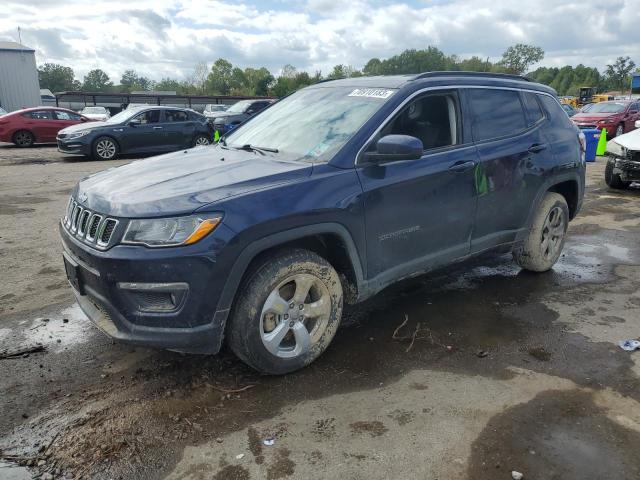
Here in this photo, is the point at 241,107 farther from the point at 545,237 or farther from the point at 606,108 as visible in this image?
the point at 545,237

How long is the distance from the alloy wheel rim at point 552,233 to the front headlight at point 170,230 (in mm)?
3519

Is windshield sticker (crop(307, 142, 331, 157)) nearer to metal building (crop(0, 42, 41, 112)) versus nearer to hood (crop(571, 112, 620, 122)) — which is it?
hood (crop(571, 112, 620, 122))

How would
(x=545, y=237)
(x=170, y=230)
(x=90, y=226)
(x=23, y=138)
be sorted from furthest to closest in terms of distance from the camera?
1. (x=23, y=138)
2. (x=545, y=237)
3. (x=90, y=226)
4. (x=170, y=230)

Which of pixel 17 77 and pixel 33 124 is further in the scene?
pixel 17 77

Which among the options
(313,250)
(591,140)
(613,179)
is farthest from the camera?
(591,140)

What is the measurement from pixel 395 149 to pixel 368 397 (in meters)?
1.54

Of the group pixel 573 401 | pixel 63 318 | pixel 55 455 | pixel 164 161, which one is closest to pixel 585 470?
pixel 573 401

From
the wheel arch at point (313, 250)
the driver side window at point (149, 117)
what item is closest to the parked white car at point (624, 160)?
the wheel arch at point (313, 250)

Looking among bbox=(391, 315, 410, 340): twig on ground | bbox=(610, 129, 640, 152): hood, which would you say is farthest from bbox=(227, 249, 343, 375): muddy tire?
bbox=(610, 129, 640, 152): hood

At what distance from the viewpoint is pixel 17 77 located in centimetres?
4028

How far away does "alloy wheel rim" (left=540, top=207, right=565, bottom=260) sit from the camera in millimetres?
5078

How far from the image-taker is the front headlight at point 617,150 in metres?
9.75

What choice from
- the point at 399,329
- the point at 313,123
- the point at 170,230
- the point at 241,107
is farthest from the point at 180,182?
the point at 241,107

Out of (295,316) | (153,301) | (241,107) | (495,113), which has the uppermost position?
(241,107)
